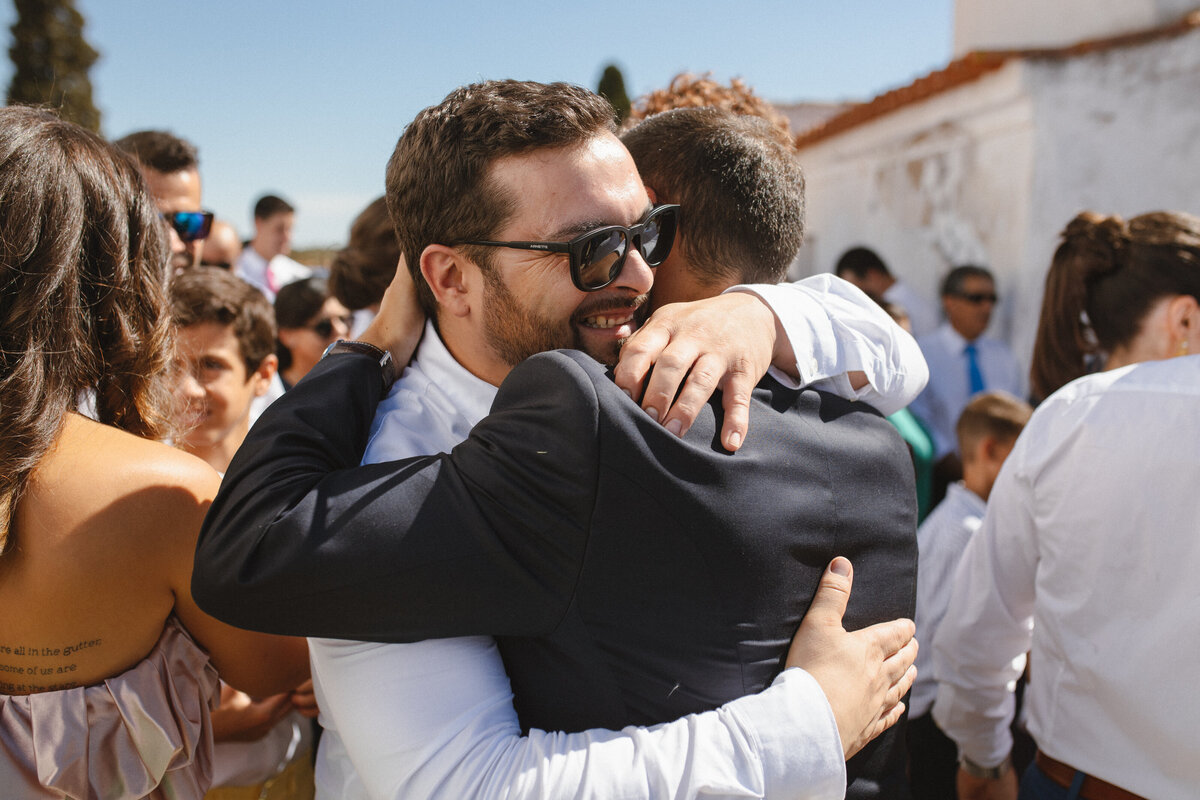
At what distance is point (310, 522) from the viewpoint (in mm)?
1182

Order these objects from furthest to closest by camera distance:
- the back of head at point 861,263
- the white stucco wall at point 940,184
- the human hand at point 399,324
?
the white stucco wall at point 940,184 < the back of head at point 861,263 < the human hand at point 399,324

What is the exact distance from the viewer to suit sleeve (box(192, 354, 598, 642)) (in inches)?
46.0

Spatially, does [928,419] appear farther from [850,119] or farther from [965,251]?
[850,119]

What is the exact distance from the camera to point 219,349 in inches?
114

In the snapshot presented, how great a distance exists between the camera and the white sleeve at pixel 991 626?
2.26 metres

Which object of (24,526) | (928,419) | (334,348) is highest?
(334,348)

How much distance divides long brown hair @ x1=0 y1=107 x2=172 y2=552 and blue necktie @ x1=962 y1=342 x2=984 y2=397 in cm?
577

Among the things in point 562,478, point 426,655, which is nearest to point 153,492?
point 426,655

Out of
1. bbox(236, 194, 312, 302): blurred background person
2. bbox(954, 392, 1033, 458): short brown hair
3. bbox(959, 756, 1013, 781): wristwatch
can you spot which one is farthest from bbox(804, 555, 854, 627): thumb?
bbox(236, 194, 312, 302): blurred background person

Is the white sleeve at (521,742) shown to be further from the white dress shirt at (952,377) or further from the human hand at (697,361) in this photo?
the white dress shirt at (952,377)

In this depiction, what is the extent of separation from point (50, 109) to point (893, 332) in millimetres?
1807

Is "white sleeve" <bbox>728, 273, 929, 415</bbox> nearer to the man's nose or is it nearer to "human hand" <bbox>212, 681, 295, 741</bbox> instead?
the man's nose

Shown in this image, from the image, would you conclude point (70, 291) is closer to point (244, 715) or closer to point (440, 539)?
point (440, 539)

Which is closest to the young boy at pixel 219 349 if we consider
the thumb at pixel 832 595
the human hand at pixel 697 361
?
the human hand at pixel 697 361
